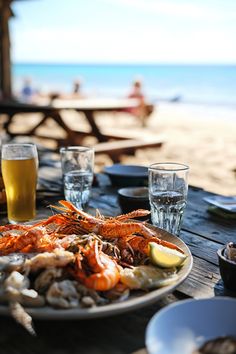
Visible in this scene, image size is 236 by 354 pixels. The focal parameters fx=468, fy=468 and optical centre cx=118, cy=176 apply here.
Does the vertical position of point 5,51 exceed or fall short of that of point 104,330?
it exceeds it

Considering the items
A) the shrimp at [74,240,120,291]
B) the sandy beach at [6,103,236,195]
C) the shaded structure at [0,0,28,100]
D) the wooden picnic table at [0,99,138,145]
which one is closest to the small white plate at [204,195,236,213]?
the shrimp at [74,240,120,291]

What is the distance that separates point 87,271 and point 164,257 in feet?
0.65

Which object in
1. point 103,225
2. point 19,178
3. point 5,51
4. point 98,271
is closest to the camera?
point 98,271

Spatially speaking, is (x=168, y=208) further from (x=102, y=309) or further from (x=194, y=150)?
(x=194, y=150)

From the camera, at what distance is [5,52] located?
909 centimetres

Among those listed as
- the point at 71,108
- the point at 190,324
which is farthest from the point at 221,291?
the point at 71,108

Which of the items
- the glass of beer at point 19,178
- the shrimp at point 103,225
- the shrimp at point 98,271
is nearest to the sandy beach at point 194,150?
the glass of beer at point 19,178

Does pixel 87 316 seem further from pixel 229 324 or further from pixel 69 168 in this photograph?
pixel 69 168

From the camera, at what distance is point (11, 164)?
1.76 metres

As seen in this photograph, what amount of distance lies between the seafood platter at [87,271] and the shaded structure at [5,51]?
816 centimetres

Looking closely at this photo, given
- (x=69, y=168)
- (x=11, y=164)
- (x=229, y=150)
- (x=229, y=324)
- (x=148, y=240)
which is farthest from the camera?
(x=229, y=150)

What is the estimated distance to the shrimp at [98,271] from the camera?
3.28ft

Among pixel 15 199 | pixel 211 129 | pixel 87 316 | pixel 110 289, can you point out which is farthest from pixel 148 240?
pixel 211 129

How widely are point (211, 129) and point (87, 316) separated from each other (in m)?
12.5
